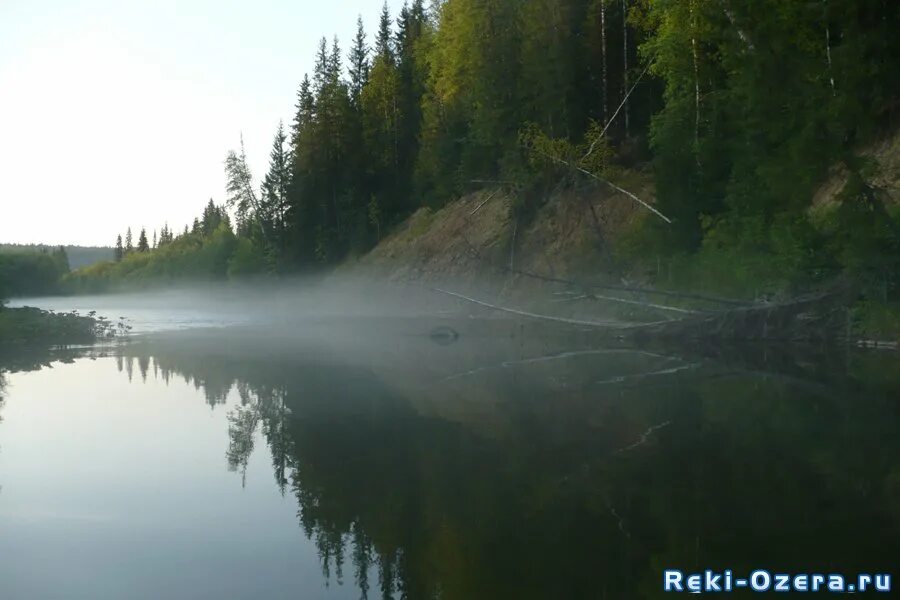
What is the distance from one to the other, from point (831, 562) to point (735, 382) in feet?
32.7

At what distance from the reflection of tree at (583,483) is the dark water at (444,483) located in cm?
3

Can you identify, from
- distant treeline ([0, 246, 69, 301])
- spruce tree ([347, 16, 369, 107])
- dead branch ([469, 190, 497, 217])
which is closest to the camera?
dead branch ([469, 190, 497, 217])

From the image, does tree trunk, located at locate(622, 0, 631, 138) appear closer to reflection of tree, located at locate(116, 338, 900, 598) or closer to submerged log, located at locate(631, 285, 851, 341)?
submerged log, located at locate(631, 285, 851, 341)

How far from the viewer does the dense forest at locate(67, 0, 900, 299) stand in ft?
73.4

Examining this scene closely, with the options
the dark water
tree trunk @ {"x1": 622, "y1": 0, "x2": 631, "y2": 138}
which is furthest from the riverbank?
tree trunk @ {"x1": 622, "y1": 0, "x2": 631, "y2": 138}

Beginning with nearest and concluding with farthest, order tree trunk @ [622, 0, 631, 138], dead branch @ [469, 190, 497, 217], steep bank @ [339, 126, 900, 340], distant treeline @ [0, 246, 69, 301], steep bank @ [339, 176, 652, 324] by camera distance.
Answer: steep bank @ [339, 126, 900, 340]
steep bank @ [339, 176, 652, 324]
tree trunk @ [622, 0, 631, 138]
dead branch @ [469, 190, 497, 217]
distant treeline @ [0, 246, 69, 301]

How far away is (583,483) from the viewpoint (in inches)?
326

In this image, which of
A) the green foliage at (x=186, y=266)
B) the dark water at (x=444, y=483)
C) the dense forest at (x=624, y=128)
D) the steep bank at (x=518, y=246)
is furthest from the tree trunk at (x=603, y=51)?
the green foliage at (x=186, y=266)

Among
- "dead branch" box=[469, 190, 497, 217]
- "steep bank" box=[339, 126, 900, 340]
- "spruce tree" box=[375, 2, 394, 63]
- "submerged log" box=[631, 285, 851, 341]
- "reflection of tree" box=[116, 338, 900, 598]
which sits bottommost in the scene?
"reflection of tree" box=[116, 338, 900, 598]

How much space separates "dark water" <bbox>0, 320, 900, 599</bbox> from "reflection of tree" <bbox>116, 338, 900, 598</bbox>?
0.03 metres

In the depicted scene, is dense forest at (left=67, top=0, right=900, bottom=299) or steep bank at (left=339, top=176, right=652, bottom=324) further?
steep bank at (left=339, top=176, right=652, bottom=324)

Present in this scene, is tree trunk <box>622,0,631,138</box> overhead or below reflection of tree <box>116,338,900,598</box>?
overhead

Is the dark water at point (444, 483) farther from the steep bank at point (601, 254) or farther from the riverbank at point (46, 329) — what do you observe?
the riverbank at point (46, 329)

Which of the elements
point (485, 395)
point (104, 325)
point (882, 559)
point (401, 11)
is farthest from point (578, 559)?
point (401, 11)
